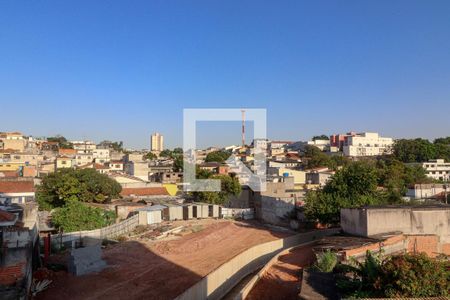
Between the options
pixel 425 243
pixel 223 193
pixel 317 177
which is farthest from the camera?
pixel 317 177

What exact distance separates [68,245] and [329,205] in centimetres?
1564

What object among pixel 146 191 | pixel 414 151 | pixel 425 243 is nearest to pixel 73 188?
pixel 146 191

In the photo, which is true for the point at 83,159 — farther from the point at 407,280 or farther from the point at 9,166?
the point at 407,280

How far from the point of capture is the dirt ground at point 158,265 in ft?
50.3

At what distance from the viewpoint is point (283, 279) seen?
51.4ft

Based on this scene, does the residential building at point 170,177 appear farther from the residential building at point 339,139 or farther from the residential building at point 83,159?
the residential building at point 339,139

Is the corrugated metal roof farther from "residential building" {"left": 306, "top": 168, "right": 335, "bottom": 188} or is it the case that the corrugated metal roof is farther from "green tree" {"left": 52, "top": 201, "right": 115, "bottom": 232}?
"residential building" {"left": 306, "top": 168, "right": 335, "bottom": 188}

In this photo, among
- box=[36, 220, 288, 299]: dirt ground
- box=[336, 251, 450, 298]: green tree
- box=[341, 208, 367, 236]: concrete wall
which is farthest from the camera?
box=[341, 208, 367, 236]: concrete wall

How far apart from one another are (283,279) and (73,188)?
22.2 m

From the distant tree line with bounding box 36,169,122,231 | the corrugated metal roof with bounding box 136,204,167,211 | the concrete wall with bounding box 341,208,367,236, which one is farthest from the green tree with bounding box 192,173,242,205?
the concrete wall with bounding box 341,208,367,236

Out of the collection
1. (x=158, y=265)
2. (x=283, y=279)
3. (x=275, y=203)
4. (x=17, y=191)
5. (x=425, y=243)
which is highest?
(x=17, y=191)

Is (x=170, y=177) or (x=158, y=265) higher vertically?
(x=170, y=177)

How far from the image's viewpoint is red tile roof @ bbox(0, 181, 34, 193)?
3014cm

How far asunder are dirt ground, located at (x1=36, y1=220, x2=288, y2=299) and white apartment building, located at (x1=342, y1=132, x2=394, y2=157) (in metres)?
75.6
